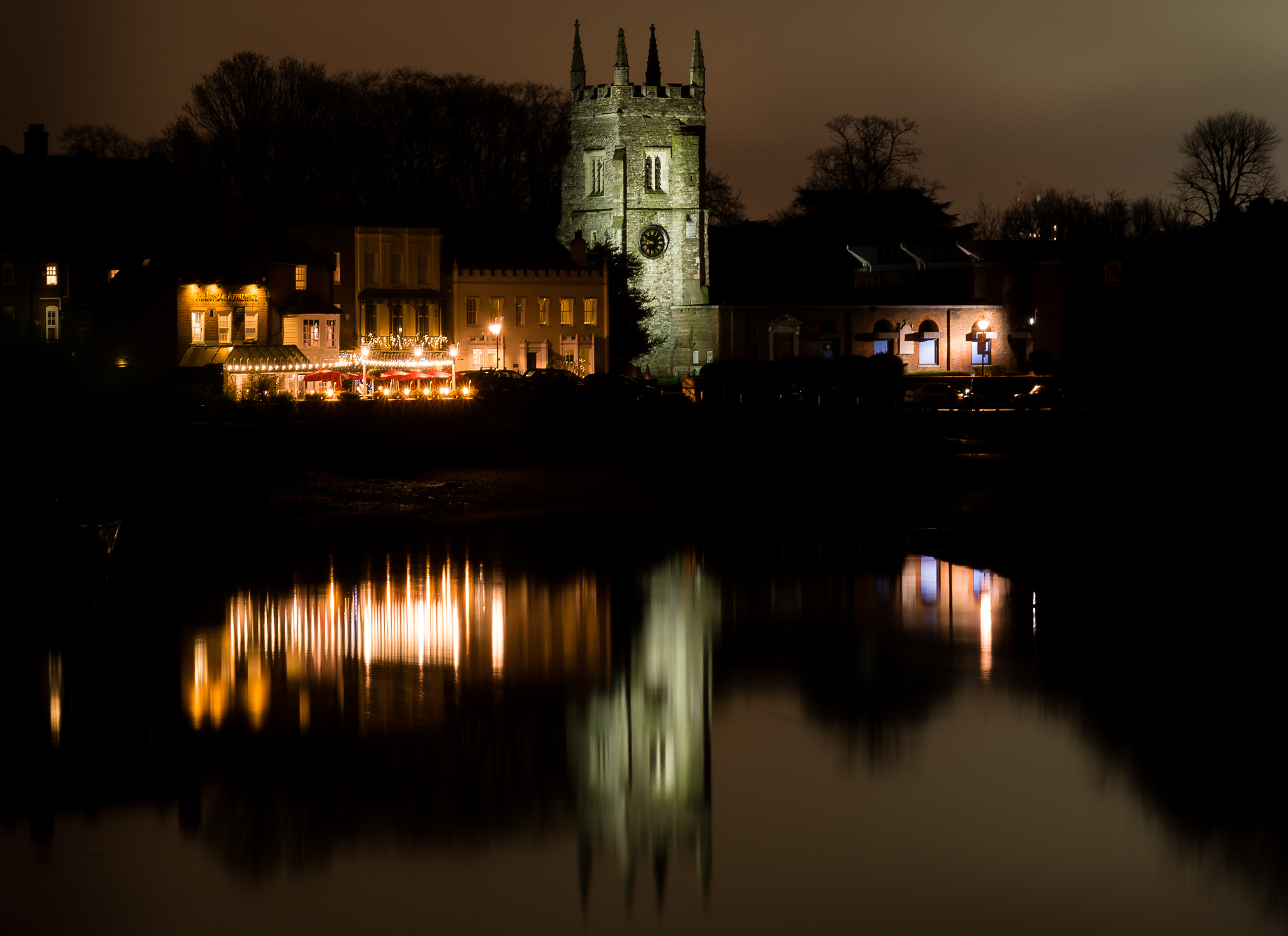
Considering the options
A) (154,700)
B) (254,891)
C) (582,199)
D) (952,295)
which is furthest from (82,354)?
(952,295)

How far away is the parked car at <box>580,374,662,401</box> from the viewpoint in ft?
178

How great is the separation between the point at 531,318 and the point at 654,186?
12721 mm

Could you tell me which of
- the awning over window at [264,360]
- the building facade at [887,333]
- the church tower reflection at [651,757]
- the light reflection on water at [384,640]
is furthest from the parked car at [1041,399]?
the church tower reflection at [651,757]

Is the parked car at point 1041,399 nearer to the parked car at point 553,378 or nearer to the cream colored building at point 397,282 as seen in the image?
the parked car at point 553,378

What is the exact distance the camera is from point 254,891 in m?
12.7

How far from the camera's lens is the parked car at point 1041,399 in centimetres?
5441

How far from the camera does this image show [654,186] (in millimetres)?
78938

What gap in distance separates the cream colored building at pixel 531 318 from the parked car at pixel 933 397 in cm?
1632

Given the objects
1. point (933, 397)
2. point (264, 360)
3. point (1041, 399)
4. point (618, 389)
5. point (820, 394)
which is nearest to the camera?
point (264, 360)

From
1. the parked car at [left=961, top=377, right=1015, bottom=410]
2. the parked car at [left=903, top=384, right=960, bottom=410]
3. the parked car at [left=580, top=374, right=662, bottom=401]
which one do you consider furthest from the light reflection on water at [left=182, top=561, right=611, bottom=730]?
the parked car at [left=961, top=377, right=1015, bottom=410]

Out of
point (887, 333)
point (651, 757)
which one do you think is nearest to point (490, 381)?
point (887, 333)

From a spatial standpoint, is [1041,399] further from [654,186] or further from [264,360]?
[654,186]

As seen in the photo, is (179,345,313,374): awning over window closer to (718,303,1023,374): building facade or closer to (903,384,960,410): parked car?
(903,384,960,410): parked car

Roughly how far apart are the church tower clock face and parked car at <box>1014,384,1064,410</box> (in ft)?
85.8
